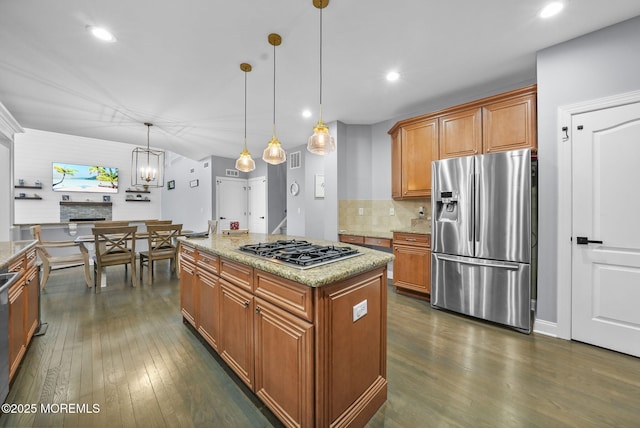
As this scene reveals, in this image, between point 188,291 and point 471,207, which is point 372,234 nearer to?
point 471,207

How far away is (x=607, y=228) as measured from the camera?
2148 mm

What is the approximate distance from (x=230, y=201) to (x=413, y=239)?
5.36 meters

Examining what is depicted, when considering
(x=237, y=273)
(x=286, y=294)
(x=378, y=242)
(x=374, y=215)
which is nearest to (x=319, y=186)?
(x=374, y=215)

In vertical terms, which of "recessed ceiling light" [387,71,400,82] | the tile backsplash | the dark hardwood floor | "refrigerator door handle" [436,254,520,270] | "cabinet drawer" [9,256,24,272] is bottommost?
the dark hardwood floor

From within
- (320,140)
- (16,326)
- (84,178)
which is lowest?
(16,326)

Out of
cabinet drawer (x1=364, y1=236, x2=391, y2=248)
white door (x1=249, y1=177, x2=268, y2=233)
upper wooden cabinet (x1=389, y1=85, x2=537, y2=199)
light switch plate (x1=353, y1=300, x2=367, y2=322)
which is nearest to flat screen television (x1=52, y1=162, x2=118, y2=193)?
white door (x1=249, y1=177, x2=268, y2=233)

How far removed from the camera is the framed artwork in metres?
4.84

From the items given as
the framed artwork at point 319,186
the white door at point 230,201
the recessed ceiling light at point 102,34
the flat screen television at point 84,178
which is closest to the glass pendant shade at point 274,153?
the recessed ceiling light at point 102,34

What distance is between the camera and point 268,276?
4.69 ft

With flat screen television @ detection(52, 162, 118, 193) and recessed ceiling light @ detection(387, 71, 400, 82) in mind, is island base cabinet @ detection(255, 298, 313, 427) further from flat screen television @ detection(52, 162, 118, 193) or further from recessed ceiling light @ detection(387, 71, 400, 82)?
flat screen television @ detection(52, 162, 118, 193)

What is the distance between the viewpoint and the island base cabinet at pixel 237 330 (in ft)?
5.18

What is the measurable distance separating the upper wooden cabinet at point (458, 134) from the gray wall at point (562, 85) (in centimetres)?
23

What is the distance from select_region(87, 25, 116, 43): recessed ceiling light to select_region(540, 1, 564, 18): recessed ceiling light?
351 cm

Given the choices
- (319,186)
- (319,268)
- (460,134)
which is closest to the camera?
(319,268)
